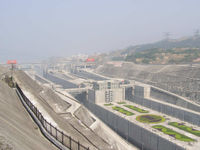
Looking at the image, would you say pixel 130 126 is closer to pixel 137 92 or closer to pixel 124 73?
pixel 137 92

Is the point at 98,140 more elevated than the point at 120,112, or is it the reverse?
the point at 98,140

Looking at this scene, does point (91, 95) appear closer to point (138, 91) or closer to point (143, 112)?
point (138, 91)

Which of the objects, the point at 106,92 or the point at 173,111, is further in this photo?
the point at 106,92

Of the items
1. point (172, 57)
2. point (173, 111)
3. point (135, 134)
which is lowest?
point (135, 134)

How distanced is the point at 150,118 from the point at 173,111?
6.24 m

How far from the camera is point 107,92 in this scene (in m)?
49.6

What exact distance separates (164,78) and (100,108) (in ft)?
77.8

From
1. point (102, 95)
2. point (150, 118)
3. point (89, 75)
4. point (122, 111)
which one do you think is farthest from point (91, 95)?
point (89, 75)

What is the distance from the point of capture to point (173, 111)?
3997 centimetres

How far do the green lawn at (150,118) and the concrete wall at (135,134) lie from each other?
8.34 ft

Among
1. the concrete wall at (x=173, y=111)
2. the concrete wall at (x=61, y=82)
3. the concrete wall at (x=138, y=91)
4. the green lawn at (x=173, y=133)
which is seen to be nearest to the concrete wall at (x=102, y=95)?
the concrete wall at (x=138, y=91)

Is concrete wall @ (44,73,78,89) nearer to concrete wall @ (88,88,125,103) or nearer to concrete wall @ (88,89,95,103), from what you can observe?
concrete wall @ (88,89,95,103)

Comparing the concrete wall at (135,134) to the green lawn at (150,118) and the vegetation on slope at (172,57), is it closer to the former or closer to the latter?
the green lawn at (150,118)

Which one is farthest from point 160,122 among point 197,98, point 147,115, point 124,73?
point 124,73
